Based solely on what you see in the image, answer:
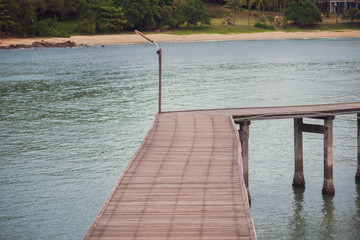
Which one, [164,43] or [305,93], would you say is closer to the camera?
[305,93]

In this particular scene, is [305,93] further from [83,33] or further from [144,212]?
[83,33]

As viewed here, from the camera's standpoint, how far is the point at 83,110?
126ft

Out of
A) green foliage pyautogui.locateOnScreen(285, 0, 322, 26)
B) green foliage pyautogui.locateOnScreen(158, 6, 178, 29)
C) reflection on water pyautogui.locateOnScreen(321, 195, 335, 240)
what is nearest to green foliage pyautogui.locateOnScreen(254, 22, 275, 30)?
green foliage pyautogui.locateOnScreen(285, 0, 322, 26)

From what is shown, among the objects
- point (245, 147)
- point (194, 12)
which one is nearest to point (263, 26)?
point (194, 12)

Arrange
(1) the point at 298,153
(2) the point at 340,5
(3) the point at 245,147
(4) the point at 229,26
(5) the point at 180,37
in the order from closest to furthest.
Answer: (3) the point at 245,147, (1) the point at 298,153, (5) the point at 180,37, (4) the point at 229,26, (2) the point at 340,5

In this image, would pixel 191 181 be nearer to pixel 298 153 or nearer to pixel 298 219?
pixel 298 219

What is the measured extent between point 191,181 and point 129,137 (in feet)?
52.3

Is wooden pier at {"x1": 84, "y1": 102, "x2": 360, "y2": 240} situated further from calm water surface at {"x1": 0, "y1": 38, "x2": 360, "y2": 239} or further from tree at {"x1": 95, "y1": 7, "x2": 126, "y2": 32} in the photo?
tree at {"x1": 95, "y1": 7, "x2": 126, "y2": 32}

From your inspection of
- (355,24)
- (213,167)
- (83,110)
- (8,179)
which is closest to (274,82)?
(83,110)

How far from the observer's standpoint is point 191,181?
13148 mm

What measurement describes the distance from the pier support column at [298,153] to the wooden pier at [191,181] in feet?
0.11

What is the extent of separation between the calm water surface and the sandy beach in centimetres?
4071

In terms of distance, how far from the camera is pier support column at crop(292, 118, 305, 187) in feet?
62.6

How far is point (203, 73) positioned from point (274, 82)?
10.7m
